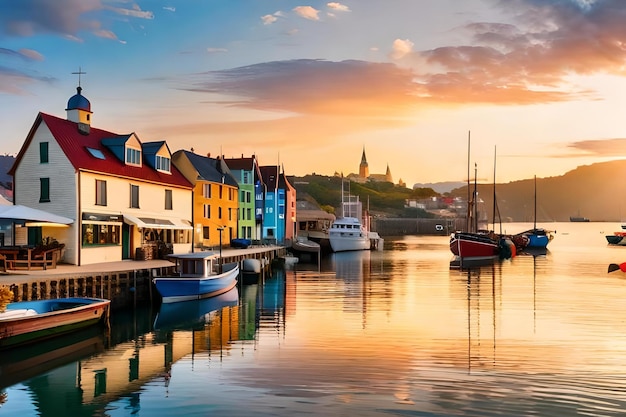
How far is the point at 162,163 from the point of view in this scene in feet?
182

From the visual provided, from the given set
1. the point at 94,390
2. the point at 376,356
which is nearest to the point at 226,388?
the point at 94,390

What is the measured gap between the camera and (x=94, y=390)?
2022cm

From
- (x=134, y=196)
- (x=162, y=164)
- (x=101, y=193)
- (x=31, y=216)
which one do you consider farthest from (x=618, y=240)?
(x=31, y=216)

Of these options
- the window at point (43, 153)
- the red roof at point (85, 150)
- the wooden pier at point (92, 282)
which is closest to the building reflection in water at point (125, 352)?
the wooden pier at point (92, 282)

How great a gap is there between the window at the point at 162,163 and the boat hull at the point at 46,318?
25367 millimetres

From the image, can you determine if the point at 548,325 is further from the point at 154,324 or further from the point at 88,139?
the point at 88,139

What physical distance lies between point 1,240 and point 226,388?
33068 mm

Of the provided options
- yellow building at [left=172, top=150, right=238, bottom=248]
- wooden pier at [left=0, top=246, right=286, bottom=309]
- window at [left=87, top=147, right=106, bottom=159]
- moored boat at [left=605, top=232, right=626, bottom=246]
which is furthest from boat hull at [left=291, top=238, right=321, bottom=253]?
moored boat at [left=605, top=232, right=626, bottom=246]

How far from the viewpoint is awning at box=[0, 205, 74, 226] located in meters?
36.5

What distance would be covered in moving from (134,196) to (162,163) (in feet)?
23.5

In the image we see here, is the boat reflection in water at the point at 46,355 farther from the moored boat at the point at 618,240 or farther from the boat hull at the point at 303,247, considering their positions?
the moored boat at the point at 618,240

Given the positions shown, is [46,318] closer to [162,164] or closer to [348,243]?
[162,164]

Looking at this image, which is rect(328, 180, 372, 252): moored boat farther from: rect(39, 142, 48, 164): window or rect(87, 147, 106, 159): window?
rect(39, 142, 48, 164): window

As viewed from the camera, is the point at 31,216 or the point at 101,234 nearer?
the point at 31,216
